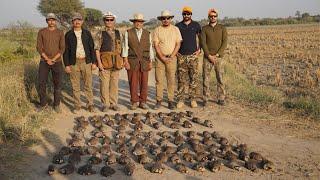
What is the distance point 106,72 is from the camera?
31.1 feet

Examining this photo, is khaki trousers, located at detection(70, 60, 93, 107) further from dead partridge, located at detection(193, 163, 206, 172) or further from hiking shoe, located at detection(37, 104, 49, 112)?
dead partridge, located at detection(193, 163, 206, 172)

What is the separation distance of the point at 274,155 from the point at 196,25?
421 centimetres

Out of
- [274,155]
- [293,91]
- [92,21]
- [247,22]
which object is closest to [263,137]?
[274,155]

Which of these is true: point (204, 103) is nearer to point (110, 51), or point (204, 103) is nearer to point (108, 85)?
point (108, 85)

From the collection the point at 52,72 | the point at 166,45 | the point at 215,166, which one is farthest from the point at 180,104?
the point at 215,166

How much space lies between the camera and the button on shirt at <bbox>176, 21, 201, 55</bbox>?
963cm

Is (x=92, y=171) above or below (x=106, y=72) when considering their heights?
below

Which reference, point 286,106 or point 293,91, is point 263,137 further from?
point 293,91

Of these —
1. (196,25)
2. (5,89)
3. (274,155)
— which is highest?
(196,25)

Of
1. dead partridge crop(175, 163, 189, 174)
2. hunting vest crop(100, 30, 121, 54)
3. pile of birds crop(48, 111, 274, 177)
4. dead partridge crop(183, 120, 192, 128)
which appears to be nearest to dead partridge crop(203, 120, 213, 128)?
pile of birds crop(48, 111, 274, 177)

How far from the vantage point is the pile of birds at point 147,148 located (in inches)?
244

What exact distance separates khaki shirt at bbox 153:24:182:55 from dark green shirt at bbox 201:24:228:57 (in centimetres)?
67

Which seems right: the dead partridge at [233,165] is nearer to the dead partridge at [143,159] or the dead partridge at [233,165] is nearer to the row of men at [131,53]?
the dead partridge at [143,159]

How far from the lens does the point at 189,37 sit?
9.62 metres
